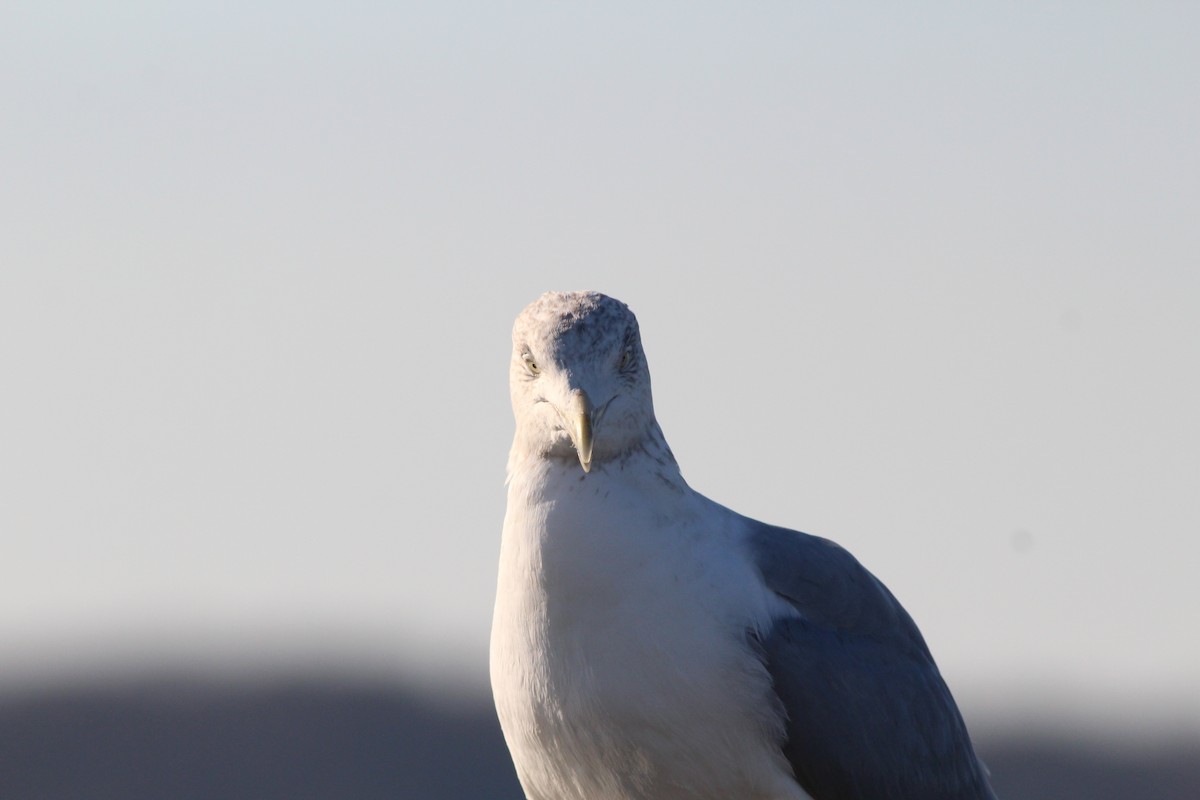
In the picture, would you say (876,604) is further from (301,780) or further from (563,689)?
(301,780)

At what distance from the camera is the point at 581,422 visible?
9.53 metres

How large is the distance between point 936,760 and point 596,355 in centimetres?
265

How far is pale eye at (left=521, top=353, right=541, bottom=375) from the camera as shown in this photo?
1002 centimetres

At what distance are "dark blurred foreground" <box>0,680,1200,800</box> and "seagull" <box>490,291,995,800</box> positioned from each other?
4717 cm

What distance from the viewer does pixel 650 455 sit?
10.0 metres

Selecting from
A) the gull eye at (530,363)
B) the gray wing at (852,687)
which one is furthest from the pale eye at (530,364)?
the gray wing at (852,687)

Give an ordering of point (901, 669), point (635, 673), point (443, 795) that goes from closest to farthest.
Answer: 1. point (635, 673)
2. point (901, 669)
3. point (443, 795)

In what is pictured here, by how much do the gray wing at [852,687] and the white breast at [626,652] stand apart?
0.22 metres

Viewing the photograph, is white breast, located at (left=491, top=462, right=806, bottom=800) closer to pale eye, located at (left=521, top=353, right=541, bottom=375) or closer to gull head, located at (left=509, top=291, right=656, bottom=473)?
gull head, located at (left=509, top=291, right=656, bottom=473)

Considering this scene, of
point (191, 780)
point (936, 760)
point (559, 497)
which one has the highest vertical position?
point (559, 497)

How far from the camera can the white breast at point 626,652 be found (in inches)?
383

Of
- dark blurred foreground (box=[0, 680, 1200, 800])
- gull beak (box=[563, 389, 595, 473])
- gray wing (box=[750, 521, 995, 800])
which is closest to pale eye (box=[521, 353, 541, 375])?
gull beak (box=[563, 389, 595, 473])

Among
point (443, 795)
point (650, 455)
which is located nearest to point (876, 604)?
point (650, 455)

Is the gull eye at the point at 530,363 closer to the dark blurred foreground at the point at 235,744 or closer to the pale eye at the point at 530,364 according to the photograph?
the pale eye at the point at 530,364
